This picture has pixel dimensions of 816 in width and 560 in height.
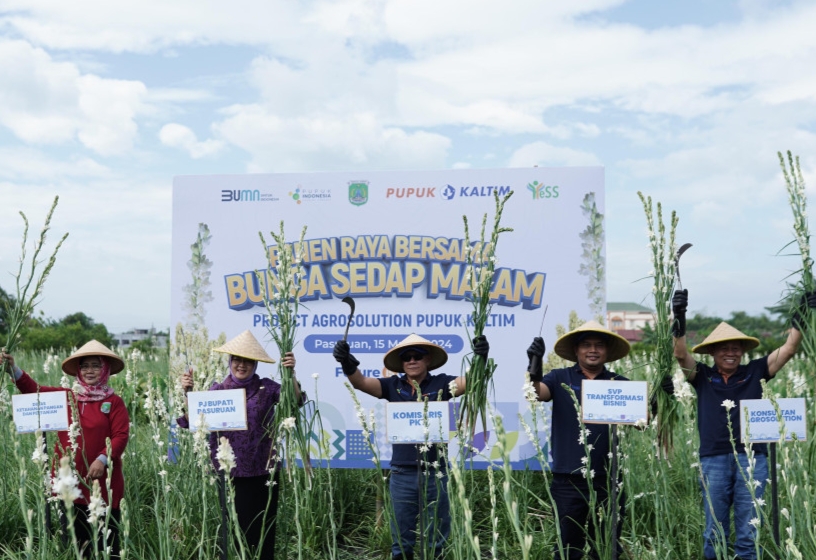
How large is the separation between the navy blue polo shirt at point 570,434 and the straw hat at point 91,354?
8.72ft

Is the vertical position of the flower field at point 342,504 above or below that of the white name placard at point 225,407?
below

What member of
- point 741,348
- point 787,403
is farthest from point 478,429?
point 787,403

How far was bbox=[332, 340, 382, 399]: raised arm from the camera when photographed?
4332mm

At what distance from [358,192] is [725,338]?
2.93 metres

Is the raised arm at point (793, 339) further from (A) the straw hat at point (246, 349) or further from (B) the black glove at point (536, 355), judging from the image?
(A) the straw hat at point (246, 349)

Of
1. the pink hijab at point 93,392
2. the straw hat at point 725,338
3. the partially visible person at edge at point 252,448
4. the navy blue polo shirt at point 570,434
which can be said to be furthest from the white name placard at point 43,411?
the straw hat at point 725,338

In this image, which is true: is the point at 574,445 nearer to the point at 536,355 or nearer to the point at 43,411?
the point at 536,355

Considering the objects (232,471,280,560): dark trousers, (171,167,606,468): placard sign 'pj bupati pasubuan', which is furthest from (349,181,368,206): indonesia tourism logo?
(232,471,280,560): dark trousers

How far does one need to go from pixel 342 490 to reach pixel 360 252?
188cm

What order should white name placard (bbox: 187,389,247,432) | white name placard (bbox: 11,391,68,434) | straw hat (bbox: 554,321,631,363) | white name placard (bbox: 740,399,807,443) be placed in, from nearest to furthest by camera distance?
white name placard (bbox: 740,399,807,443), white name placard (bbox: 187,389,247,432), white name placard (bbox: 11,391,68,434), straw hat (bbox: 554,321,631,363)

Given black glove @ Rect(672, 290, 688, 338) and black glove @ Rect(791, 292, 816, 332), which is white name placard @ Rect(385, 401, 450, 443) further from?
black glove @ Rect(791, 292, 816, 332)

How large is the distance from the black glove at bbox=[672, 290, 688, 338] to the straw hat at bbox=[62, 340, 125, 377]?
3292mm

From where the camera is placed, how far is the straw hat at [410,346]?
14.7 ft

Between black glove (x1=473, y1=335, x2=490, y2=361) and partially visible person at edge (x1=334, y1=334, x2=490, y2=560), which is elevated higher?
black glove (x1=473, y1=335, x2=490, y2=361)
